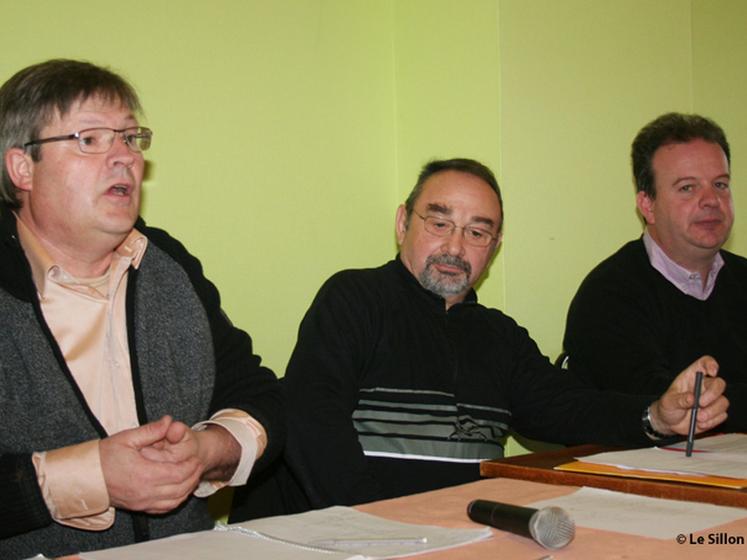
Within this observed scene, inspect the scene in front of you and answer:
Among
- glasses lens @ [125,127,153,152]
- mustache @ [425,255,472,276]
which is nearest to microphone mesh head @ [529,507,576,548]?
glasses lens @ [125,127,153,152]

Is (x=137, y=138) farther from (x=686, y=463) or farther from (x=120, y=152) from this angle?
(x=686, y=463)

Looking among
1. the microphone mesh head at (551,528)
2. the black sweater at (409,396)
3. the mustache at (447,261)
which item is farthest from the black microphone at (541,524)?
the mustache at (447,261)

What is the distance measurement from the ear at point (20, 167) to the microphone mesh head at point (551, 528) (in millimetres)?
1272

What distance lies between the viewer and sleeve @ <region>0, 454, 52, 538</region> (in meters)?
1.63

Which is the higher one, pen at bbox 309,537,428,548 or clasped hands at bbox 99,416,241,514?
clasped hands at bbox 99,416,241,514

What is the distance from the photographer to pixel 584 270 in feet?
11.1

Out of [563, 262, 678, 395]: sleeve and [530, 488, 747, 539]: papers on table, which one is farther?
[563, 262, 678, 395]: sleeve

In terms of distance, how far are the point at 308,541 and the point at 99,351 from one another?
78cm

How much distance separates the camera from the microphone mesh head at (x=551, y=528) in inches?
52.5

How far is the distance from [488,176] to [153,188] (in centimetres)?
100

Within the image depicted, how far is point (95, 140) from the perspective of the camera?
1963 mm

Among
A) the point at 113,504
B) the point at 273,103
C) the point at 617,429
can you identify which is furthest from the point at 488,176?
the point at 113,504

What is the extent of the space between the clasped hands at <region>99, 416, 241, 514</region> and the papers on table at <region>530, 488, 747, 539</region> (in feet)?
2.11

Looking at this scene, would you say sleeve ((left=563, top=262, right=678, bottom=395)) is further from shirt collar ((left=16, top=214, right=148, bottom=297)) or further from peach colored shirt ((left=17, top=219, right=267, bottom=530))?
shirt collar ((left=16, top=214, right=148, bottom=297))
